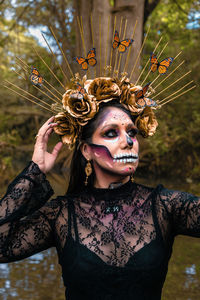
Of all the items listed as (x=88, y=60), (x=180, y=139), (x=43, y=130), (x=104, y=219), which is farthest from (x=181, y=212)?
(x=180, y=139)

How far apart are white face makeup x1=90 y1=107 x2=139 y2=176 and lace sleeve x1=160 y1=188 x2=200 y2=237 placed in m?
0.25

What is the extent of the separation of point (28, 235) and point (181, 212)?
0.82m

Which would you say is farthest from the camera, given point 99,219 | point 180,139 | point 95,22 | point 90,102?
point 180,139

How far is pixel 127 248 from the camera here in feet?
7.44

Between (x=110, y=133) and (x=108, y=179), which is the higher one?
(x=110, y=133)

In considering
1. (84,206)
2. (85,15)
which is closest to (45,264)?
(84,206)

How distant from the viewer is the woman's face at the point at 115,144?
2.40 m

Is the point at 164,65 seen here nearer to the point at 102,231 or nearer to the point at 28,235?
the point at 102,231

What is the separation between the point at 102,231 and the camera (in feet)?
7.70

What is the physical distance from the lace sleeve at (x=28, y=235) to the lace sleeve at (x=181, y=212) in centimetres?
61

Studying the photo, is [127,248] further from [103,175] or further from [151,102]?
[151,102]

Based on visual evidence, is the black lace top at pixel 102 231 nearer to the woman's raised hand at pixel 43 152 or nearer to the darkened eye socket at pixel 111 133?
the woman's raised hand at pixel 43 152

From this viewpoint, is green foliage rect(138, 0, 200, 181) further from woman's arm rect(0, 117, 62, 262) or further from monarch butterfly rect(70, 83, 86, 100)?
woman's arm rect(0, 117, 62, 262)

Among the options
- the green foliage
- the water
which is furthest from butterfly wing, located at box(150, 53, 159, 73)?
the green foliage
